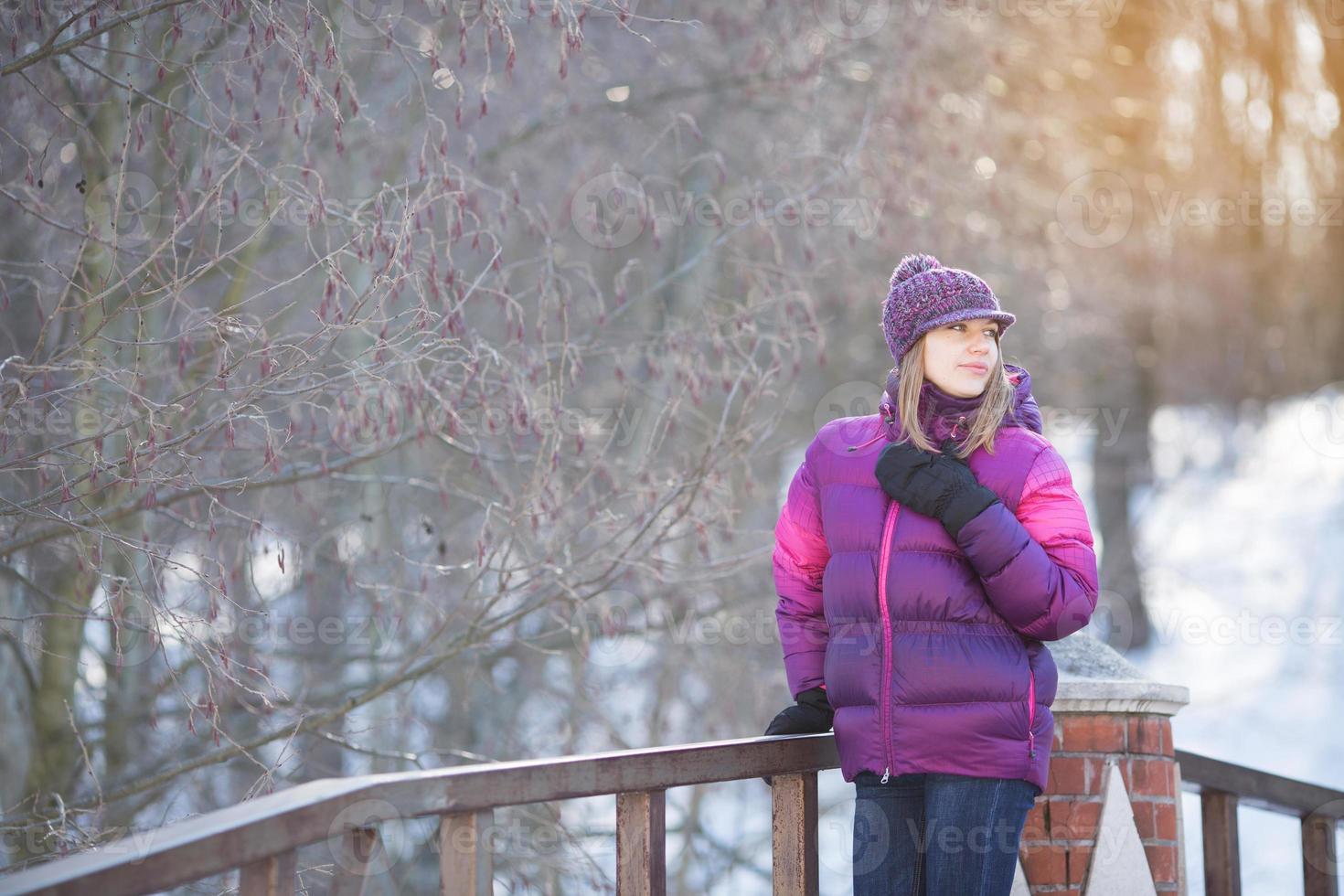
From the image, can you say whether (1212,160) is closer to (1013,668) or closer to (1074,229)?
(1074,229)

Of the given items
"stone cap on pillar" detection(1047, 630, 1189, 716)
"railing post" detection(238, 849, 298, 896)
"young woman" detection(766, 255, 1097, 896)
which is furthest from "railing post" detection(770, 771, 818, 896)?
"railing post" detection(238, 849, 298, 896)

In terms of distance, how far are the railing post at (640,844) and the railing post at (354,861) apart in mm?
631

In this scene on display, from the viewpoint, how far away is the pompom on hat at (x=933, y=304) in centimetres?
323

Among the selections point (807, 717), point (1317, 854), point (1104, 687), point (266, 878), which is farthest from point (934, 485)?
point (1317, 854)

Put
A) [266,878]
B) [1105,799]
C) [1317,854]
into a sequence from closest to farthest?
[266,878]
[1105,799]
[1317,854]

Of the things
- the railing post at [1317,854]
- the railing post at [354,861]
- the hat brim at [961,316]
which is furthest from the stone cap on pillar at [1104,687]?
the railing post at [354,861]

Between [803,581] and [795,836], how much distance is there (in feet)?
1.86

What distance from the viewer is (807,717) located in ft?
10.7

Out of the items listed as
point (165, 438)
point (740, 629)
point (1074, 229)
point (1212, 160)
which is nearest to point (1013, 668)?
point (165, 438)

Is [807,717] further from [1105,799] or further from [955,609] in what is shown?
[1105,799]

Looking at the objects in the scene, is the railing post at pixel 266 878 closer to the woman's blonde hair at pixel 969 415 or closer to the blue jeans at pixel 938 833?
the blue jeans at pixel 938 833

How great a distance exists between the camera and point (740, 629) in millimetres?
9461

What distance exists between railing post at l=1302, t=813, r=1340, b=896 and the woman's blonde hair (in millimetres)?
2275

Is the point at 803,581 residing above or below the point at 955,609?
above
